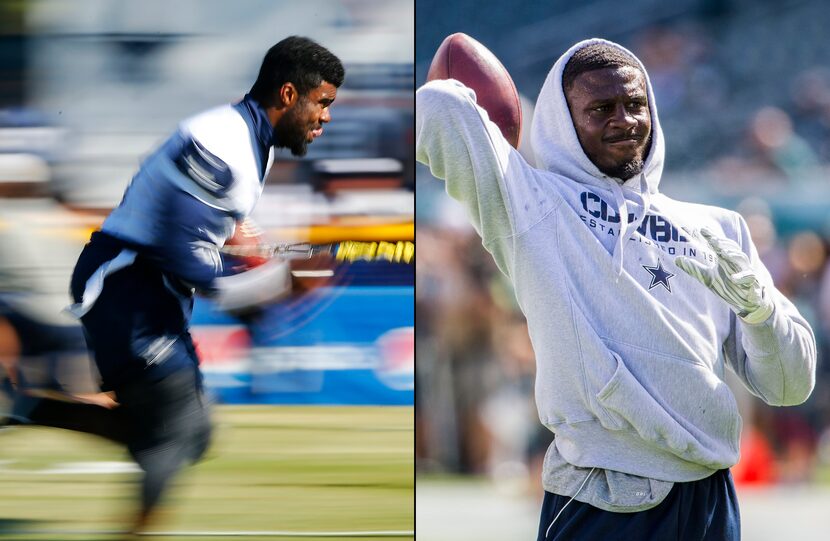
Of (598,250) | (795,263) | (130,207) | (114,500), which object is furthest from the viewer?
(795,263)

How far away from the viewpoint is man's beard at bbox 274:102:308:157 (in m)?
2.42

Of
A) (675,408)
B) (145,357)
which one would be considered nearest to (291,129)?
(145,357)

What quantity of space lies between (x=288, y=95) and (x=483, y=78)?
1.55ft

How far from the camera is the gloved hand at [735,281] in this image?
5.98ft

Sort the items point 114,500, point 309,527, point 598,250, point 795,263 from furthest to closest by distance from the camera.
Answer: point 795,263 < point 309,527 < point 114,500 < point 598,250

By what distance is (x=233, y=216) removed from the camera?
2.34m

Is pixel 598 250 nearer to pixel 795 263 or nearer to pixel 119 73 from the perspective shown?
pixel 119 73

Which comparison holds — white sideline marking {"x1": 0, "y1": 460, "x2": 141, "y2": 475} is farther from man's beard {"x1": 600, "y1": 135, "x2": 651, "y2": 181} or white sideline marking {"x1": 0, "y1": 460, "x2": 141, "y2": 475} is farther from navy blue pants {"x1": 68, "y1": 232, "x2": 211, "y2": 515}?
man's beard {"x1": 600, "y1": 135, "x2": 651, "y2": 181}

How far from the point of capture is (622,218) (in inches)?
76.2

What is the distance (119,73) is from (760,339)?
157 centimetres

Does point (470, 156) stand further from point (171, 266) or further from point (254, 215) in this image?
point (254, 215)

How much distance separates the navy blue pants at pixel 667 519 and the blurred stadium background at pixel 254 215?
970mm

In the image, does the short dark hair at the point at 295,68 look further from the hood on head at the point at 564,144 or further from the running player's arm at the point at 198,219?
the hood on head at the point at 564,144

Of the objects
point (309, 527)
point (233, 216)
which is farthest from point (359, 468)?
point (233, 216)
